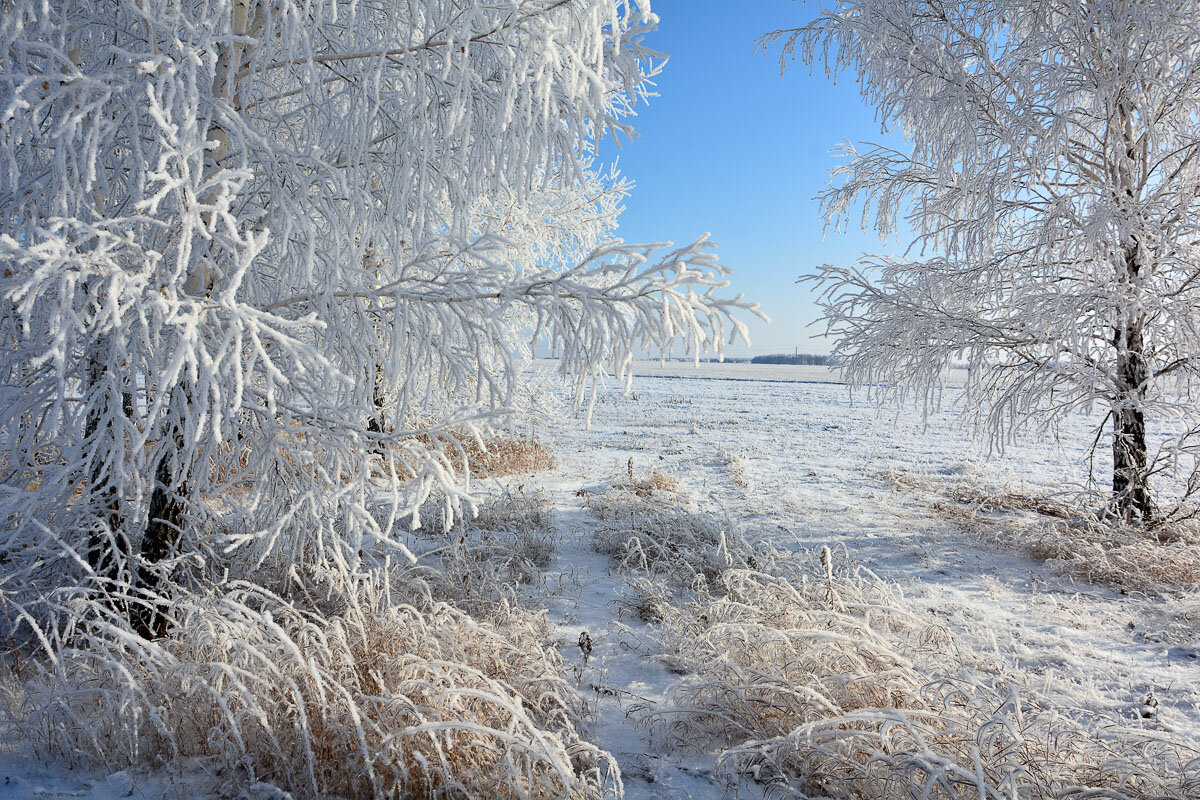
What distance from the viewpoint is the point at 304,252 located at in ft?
9.70

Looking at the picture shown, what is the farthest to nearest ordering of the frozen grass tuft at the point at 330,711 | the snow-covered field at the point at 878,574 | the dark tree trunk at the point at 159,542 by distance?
the dark tree trunk at the point at 159,542 → the snow-covered field at the point at 878,574 → the frozen grass tuft at the point at 330,711

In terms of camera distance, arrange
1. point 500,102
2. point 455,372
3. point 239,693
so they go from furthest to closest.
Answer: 1. point 455,372
2. point 500,102
3. point 239,693

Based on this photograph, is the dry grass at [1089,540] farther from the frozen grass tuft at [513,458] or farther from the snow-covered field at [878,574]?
the frozen grass tuft at [513,458]

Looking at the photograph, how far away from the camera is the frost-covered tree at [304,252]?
2.47 m

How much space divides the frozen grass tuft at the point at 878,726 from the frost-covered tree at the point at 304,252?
1548 millimetres

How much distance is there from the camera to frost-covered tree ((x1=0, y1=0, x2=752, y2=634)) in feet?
8.12

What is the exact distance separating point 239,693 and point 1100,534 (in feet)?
24.3

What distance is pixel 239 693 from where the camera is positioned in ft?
7.45

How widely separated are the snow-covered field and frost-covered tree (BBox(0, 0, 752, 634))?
93 centimetres

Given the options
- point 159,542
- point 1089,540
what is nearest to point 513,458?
point 159,542

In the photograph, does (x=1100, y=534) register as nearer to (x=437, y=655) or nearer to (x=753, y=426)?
(x=437, y=655)

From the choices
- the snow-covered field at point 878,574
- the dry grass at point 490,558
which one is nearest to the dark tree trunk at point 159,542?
the snow-covered field at point 878,574

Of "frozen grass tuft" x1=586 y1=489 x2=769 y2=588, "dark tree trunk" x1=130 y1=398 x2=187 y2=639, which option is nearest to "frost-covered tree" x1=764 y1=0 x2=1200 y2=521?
"frozen grass tuft" x1=586 y1=489 x2=769 y2=588

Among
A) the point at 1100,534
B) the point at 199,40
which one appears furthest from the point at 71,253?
the point at 1100,534
